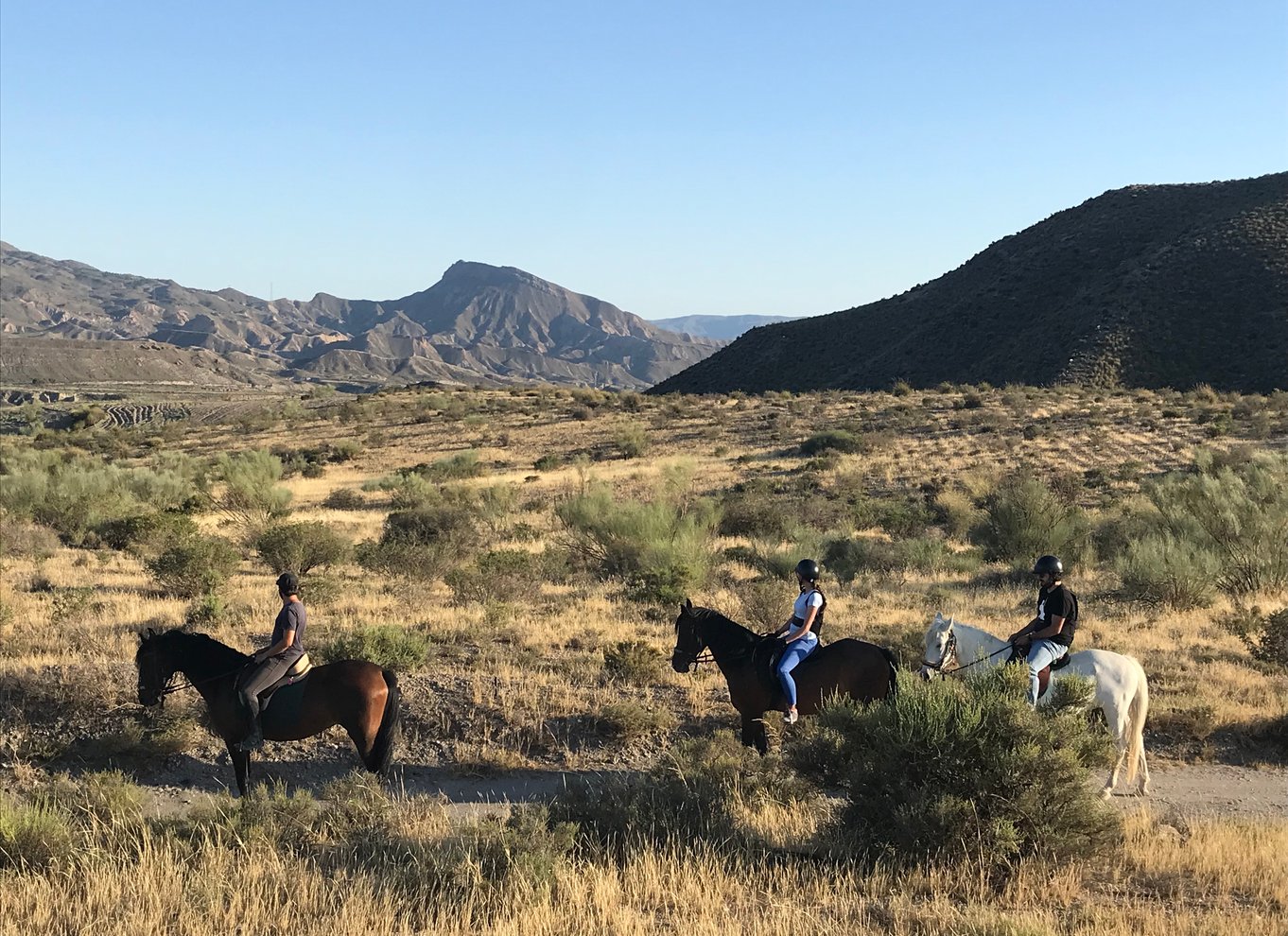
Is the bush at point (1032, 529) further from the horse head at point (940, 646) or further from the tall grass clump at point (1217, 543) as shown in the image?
the horse head at point (940, 646)

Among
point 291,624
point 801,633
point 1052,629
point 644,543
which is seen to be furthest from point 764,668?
point 644,543

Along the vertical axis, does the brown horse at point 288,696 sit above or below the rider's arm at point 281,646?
below

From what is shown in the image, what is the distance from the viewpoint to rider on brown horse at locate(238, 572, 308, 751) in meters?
7.75

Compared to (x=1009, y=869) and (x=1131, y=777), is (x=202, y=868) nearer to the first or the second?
(x=1009, y=869)

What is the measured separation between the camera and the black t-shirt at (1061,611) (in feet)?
26.7

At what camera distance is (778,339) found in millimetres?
88875

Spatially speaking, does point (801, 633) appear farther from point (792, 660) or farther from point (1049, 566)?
point (1049, 566)

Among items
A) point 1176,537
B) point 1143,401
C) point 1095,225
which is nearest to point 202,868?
point 1176,537

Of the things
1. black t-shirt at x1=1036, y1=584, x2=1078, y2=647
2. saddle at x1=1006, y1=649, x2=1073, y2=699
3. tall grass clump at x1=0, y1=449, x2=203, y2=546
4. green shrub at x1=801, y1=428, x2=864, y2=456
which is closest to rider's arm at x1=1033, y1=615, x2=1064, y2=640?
black t-shirt at x1=1036, y1=584, x2=1078, y2=647

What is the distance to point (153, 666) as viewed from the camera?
8.16 metres

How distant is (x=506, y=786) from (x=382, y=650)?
2.85 metres

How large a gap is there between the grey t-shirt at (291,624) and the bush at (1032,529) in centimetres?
1486

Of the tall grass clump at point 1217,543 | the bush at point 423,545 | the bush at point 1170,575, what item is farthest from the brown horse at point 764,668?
the bush at point 423,545

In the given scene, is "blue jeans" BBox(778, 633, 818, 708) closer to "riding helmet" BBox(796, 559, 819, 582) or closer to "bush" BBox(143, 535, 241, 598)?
"riding helmet" BBox(796, 559, 819, 582)
